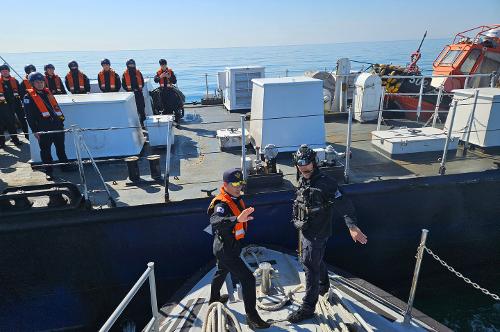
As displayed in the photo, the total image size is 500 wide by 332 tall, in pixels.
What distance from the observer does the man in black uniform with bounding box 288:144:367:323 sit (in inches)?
127

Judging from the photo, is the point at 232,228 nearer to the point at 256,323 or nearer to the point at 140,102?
the point at 256,323

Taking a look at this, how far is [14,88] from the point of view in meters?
7.74

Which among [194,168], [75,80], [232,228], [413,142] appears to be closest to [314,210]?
[232,228]

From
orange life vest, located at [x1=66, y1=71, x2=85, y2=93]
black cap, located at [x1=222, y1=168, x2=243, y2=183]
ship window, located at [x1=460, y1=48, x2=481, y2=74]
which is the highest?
ship window, located at [x1=460, y1=48, x2=481, y2=74]

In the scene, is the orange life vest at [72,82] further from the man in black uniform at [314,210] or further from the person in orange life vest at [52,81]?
the man in black uniform at [314,210]

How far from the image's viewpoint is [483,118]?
618cm

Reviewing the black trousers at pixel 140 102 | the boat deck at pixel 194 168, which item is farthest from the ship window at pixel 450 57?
the black trousers at pixel 140 102

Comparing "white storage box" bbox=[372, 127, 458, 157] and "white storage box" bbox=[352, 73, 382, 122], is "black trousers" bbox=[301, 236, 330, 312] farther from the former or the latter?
"white storage box" bbox=[352, 73, 382, 122]

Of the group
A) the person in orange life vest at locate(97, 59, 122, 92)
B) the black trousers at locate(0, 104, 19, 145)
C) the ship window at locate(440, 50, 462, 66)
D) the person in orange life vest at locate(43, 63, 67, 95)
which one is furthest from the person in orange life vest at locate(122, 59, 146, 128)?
the ship window at locate(440, 50, 462, 66)

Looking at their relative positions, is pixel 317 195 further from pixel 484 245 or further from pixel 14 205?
pixel 484 245

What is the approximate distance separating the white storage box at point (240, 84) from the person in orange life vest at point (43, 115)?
5225 mm

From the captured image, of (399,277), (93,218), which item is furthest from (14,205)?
(399,277)

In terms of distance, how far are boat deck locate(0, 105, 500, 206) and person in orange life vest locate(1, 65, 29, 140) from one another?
1019 millimetres

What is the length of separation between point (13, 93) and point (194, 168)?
16.1 ft
